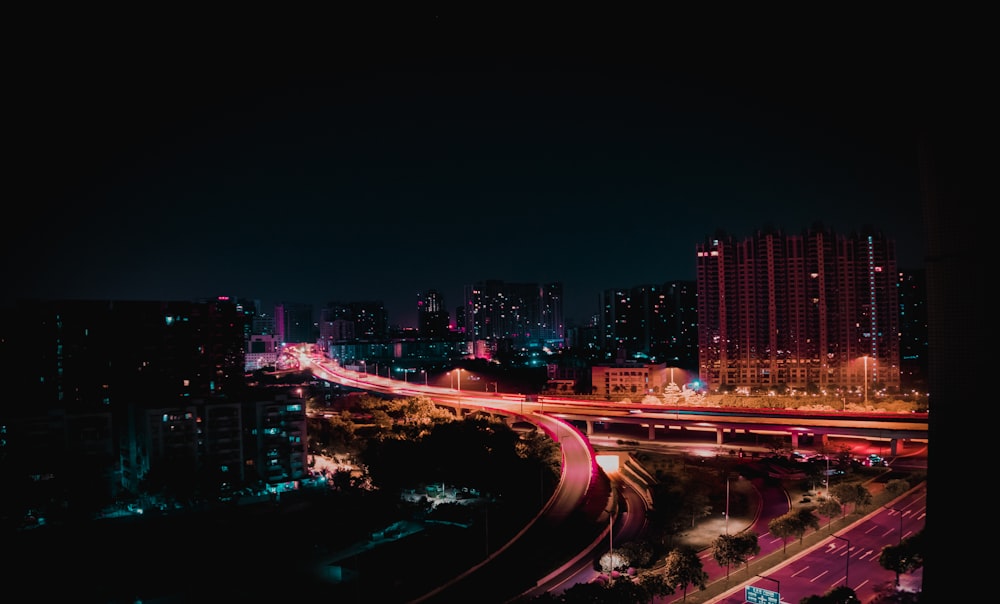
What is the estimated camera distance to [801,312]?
71.2 feet

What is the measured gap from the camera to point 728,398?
18000mm

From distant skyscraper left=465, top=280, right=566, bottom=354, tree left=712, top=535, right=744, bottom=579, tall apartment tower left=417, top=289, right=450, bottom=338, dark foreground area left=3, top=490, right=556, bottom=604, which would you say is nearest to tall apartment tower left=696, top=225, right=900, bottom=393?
dark foreground area left=3, top=490, right=556, bottom=604

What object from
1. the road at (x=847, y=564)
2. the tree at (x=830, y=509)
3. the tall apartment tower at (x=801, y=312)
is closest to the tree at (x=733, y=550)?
the road at (x=847, y=564)

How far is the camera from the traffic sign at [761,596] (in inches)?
231

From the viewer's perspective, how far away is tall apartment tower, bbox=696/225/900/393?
2109 cm

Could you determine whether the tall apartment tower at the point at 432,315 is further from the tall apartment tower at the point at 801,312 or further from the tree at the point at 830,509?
the tree at the point at 830,509

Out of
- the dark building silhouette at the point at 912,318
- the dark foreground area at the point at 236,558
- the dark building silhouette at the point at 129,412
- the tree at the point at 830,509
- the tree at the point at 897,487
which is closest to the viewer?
the dark foreground area at the point at 236,558

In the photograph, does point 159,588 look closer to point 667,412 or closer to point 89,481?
point 89,481

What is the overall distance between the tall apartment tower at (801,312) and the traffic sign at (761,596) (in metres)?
16.5

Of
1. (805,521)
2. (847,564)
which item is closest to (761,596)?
(847,564)

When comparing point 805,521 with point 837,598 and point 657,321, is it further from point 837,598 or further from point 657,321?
point 657,321

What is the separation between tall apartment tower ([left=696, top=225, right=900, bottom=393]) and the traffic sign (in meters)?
16.5

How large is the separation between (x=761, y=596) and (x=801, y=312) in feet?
57.6

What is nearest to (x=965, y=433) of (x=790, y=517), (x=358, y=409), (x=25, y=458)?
(x=790, y=517)
